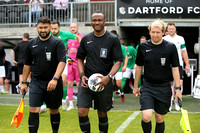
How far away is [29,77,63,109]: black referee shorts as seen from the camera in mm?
6340

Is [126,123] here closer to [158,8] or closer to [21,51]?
[21,51]

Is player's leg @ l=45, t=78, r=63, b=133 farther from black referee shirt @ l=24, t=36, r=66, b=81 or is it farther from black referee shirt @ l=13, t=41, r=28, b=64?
black referee shirt @ l=13, t=41, r=28, b=64

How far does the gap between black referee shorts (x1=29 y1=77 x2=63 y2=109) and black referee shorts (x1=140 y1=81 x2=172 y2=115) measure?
4.78 feet

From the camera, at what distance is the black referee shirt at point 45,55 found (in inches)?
251

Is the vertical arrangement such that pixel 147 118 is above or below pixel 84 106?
below

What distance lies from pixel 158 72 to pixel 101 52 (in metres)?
0.95

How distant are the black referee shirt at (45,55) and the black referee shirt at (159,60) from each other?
1.39m

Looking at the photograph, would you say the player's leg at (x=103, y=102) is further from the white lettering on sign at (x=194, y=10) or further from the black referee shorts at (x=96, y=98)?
the white lettering on sign at (x=194, y=10)

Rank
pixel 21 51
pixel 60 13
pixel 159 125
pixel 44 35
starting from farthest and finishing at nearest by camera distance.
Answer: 1. pixel 60 13
2. pixel 21 51
3. pixel 44 35
4. pixel 159 125

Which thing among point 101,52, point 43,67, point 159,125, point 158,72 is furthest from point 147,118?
point 43,67

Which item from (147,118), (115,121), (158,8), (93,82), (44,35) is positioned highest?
(158,8)

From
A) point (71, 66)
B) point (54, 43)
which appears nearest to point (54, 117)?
point (54, 43)

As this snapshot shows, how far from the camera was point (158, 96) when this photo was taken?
19.9 feet

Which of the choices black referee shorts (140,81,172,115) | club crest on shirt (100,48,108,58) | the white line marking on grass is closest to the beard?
club crest on shirt (100,48,108,58)
